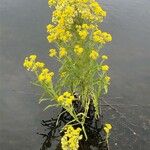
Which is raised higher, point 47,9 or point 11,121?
point 47,9

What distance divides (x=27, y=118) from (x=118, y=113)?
1507 mm

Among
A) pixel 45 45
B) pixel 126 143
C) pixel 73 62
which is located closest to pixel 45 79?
pixel 73 62

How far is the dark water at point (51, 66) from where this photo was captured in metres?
6.50

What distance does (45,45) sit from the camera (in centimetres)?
853

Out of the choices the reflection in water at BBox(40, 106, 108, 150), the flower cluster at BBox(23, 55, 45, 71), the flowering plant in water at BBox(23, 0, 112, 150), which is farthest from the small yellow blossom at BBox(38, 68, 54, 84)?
the reflection in water at BBox(40, 106, 108, 150)

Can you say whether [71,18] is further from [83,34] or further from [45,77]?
[45,77]

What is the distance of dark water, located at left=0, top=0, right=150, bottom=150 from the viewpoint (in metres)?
6.50

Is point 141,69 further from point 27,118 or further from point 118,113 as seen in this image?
point 27,118

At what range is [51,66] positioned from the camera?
7.81 m

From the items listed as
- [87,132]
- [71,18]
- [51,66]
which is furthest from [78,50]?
[51,66]

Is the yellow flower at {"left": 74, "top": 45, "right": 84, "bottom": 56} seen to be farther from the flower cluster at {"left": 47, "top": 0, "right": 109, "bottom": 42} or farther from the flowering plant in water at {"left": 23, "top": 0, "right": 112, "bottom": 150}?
the flower cluster at {"left": 47, "top": 0, "right": 109, "bottom": 42}

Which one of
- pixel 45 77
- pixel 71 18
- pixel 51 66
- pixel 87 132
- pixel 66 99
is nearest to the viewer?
pixel 66 99

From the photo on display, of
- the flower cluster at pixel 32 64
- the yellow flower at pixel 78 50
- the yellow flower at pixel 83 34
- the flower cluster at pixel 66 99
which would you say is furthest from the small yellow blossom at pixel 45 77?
the yellow flower at pixel 83 34

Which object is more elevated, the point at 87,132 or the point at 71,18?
the point at 71,18
